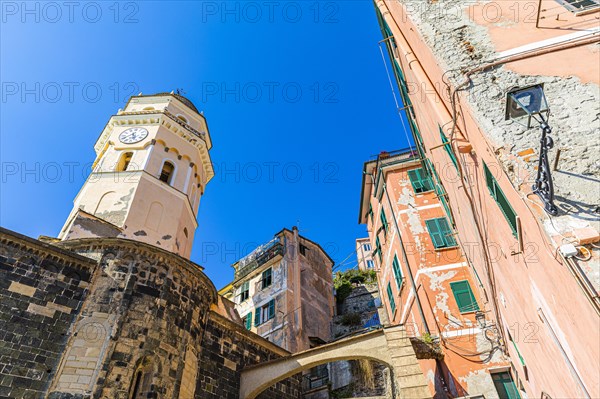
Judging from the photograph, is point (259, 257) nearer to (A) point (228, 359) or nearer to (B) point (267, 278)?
(B) point (267, 278)

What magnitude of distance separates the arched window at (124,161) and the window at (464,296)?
49.3 ft

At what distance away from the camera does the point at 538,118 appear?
5.52 m

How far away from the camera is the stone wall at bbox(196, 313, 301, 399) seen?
12906mm

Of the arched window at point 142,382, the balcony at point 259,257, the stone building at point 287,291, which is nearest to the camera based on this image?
the arched window at point 142,382

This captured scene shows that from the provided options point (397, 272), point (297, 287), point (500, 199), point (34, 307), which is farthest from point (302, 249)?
point (500, 199)

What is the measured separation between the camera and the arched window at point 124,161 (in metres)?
18.1

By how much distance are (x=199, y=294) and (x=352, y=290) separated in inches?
779

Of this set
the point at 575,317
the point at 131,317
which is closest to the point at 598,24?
the point at 575,317

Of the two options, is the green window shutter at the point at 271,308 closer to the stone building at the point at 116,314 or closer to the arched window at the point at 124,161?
the stone building at the point at 116,314

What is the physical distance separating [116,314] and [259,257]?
50.4 ft

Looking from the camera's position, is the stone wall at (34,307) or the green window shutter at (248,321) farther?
the green window shutter at (248,321)

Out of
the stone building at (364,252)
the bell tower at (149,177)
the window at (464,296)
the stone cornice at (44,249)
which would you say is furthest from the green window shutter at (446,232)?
the stone building at (364,252)

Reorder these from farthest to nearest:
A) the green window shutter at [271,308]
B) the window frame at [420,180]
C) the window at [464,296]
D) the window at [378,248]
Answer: the green window shutter at [271,308] → the window at [378,248] → the window frame at [420,180] → the window at [464,296]

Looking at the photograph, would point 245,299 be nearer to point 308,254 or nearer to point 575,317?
point 308,254
